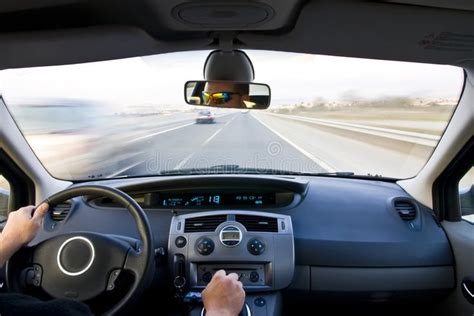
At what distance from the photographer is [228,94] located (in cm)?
344

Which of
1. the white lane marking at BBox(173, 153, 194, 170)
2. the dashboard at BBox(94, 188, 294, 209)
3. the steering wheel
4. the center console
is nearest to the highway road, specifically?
the white lane marking at BBox(173, 153, 194, 170)

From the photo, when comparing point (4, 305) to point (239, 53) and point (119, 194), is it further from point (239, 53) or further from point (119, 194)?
point (239, 53)

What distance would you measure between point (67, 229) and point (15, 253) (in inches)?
50.1

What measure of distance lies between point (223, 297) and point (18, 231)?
41.0 inches

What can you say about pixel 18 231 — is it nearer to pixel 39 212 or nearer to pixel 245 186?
pixel 39 212

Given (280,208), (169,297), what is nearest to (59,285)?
(169,297)

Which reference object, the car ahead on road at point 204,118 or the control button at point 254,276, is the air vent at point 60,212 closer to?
the control button at point 254,276

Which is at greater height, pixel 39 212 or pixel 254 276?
pixel 39 212

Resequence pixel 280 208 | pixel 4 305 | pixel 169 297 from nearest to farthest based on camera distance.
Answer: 1. pixel 4 305
2. pixel 169 297
3. pixel 280 208

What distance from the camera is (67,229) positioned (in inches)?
147

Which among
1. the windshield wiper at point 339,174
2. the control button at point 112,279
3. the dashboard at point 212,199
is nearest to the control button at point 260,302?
the dashboard at point 212,199

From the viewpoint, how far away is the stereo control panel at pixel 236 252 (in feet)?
11.0

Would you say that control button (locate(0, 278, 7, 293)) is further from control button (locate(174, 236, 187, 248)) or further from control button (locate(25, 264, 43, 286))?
control button (locate(174, 236, 187, 248))

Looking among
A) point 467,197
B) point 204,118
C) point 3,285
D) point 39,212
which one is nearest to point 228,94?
point 39,212
